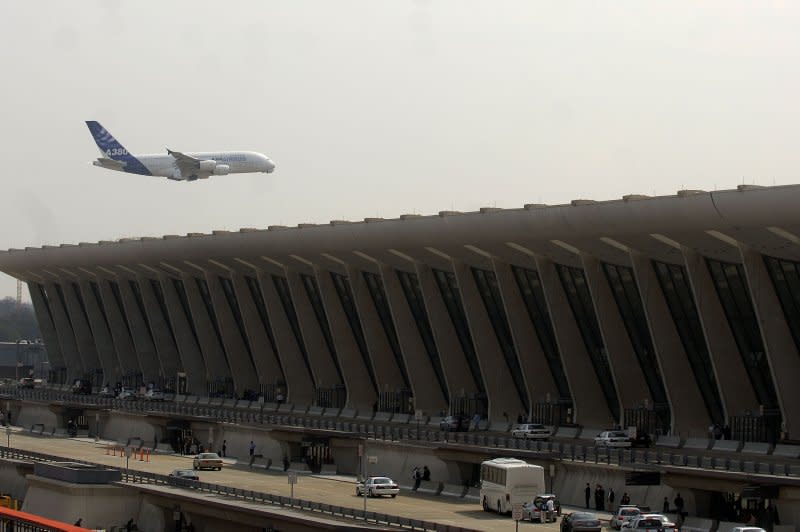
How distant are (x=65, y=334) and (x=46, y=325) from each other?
3.97 meters

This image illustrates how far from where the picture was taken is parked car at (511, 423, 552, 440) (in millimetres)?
72625

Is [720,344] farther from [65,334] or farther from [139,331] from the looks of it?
[65,334]

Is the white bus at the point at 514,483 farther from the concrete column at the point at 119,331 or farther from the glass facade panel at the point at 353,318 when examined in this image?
the concrete column at the point at 119,331

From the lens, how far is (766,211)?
59781 millimetres

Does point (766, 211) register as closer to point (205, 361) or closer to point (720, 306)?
point (720, 306)

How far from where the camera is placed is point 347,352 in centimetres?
9850

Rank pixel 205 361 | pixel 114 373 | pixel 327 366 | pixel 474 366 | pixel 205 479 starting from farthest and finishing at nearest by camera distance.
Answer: pixel 114 373, pixel 205 361, pixel 327 366, pixel 474 366, pixel 205 479

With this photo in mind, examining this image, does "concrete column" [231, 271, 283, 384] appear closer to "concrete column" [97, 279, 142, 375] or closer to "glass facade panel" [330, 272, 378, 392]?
"glass facade panel" [330, 272, 378, 392]

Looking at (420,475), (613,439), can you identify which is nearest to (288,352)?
(420,475)

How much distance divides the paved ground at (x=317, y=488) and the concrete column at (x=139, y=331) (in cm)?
2742

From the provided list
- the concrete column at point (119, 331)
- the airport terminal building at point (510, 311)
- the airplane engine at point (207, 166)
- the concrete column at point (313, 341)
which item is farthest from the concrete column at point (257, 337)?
the concrete column at point (119, 331)

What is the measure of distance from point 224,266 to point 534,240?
39197 millimetres

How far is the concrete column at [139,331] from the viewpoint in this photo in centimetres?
12975

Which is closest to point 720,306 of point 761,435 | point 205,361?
point 761,435
